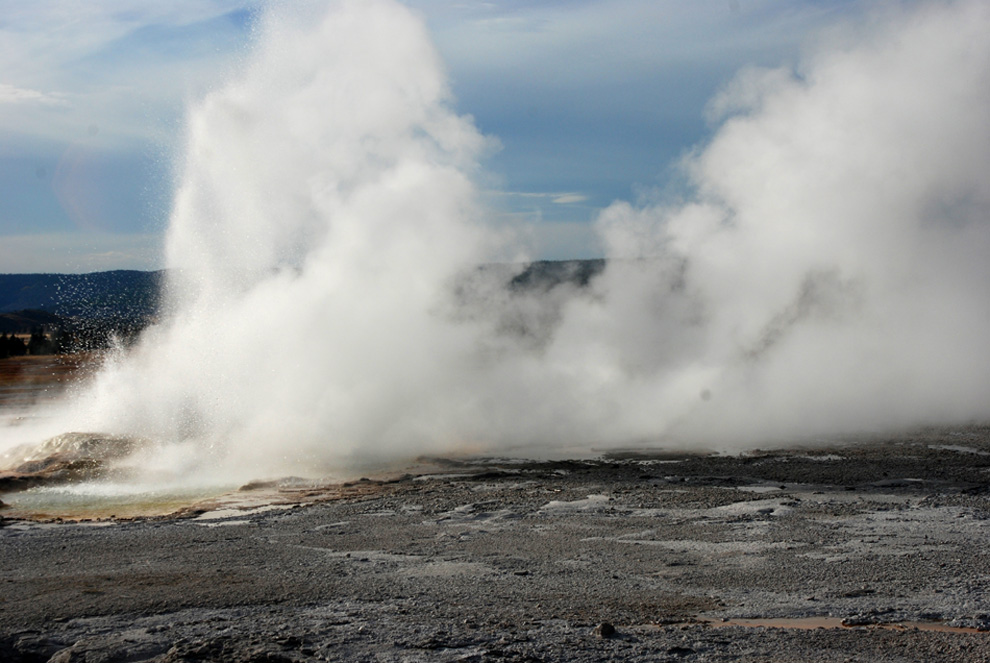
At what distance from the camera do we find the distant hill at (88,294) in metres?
74.5

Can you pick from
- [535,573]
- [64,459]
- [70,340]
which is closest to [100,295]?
[70,340]

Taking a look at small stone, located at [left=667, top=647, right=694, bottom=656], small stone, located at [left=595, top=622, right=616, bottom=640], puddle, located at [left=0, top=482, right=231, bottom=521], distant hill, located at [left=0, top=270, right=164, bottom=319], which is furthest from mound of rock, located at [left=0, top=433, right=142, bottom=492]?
distant hill, located at [left=0, top=270, right=164, bottom=319]

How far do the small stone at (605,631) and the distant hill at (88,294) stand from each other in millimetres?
56695

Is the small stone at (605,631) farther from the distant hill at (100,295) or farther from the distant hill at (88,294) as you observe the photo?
the distant hill at (88,294)

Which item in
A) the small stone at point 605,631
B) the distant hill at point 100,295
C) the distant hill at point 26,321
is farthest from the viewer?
the distant hill at point 26,321

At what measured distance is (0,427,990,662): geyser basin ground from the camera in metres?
5.88

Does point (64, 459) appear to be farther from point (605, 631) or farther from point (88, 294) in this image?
point (88, 294)

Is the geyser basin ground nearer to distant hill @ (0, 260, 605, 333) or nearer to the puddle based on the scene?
the puddle

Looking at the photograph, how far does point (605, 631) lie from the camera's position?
5992 mm

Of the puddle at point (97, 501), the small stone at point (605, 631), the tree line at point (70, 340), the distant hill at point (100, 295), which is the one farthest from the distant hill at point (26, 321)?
the small stone at point (605, 631)

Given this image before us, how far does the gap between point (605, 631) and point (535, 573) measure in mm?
1741

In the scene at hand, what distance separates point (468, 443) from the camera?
16.0m

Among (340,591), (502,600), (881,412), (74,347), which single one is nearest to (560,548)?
(502,600)

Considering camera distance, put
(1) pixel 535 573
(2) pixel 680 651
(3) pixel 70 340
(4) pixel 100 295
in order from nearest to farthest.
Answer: (2) pixel 680 651
(1) pixel 535 573
(3) pixel 70 340
(4) pixel 100 295
